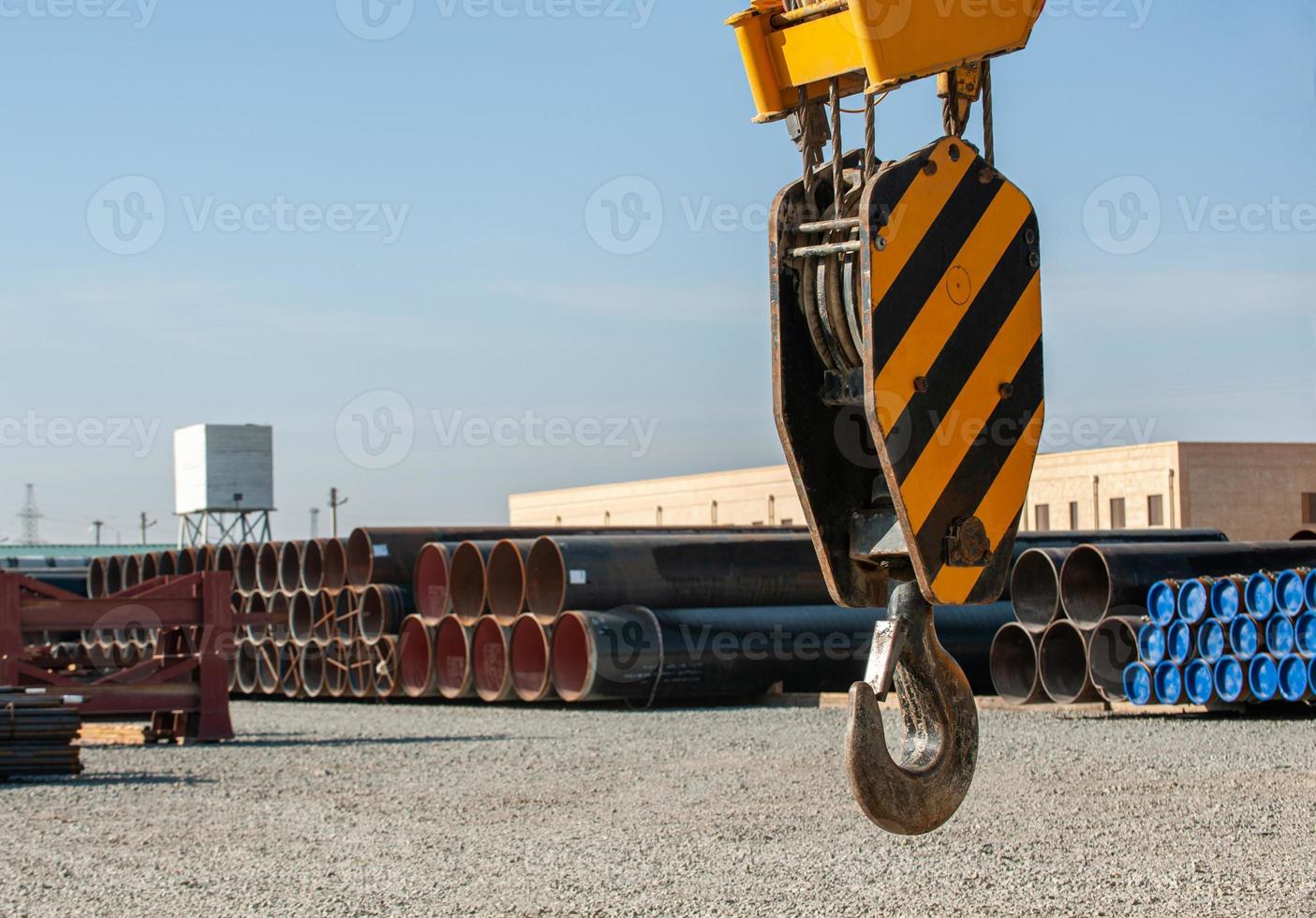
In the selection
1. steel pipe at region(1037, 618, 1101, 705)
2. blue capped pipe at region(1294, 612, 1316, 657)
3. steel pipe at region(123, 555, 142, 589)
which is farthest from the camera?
steel pipe at region(123, 555, 142, 589)

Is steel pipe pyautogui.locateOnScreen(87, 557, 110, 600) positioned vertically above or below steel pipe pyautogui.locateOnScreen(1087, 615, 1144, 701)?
above

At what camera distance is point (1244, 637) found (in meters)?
11.6

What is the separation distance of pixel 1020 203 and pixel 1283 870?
3.91m

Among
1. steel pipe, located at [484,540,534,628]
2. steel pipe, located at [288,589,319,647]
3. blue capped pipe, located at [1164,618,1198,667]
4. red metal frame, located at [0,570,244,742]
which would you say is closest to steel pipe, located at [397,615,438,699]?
steel pipe, located at [484,540,534,628]

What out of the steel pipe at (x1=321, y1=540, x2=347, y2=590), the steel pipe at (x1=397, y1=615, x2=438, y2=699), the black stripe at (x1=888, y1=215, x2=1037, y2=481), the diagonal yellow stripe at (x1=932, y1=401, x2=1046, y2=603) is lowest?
the steel pipe at (x1=397, y1=615, x2=438, y2=699)

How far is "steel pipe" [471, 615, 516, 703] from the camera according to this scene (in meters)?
15.3

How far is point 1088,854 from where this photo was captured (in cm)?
604

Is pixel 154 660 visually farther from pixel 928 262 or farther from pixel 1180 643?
pixel 928 262

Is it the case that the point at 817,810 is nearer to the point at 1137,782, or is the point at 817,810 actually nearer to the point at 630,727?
the point at 1137,782

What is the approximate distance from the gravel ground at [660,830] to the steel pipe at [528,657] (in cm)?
369

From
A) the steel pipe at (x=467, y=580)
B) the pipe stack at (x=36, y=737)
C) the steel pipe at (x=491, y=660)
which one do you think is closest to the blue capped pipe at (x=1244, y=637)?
the steel pipe at (x=491, y=660)

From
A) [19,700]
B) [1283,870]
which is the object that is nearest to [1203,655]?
[1283,870]

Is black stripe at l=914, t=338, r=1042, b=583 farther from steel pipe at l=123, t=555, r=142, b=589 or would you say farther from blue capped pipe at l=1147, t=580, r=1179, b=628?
steel pipe at l=123, t=555, r=142, b=589

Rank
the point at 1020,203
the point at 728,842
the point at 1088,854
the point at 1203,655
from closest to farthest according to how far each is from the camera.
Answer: the point at 1020,203 → the point at 1088,854 → the point at 728,842 → the point at 1203,655
